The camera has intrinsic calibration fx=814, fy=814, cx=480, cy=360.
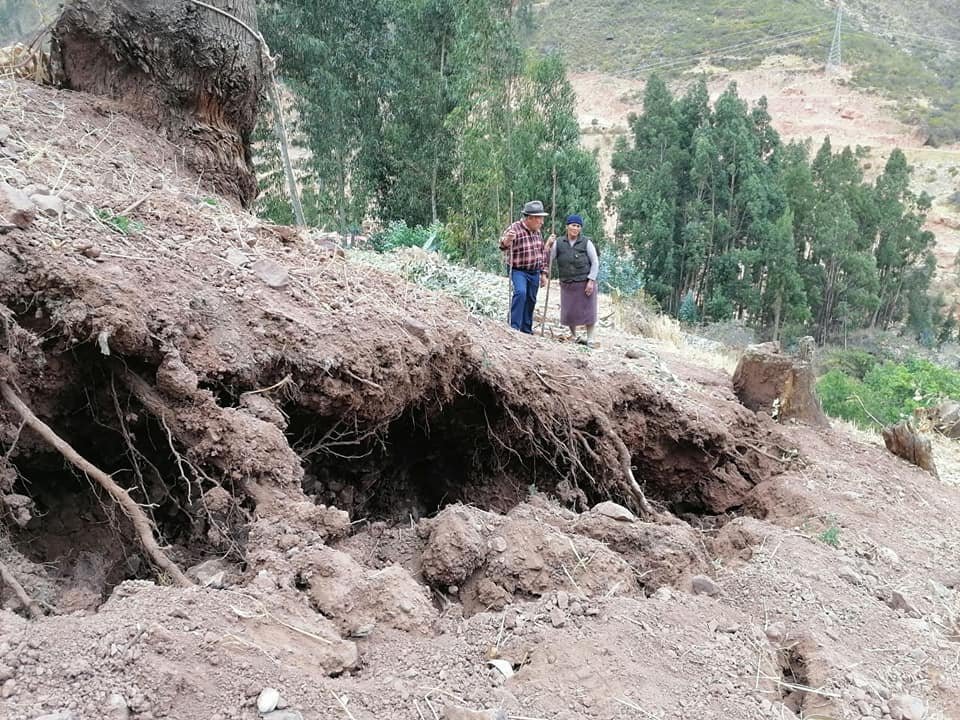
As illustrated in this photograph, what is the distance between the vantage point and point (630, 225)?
24172 mm

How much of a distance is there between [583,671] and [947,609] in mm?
2351

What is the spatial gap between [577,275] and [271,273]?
3.98 metres

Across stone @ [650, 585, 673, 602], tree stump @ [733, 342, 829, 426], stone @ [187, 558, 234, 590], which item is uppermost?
stone @ [187, 558, 234, 590]

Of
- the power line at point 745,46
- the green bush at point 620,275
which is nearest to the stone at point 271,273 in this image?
the green bush at point 620,275

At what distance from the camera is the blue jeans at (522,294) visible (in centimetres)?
657

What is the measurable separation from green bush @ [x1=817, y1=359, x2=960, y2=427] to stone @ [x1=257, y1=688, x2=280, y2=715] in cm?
759

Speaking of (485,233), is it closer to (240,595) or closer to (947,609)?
(947,609)

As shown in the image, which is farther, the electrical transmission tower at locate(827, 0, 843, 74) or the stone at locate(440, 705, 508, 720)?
the electrical transmission tower at locate(827, 0, 843, 74)

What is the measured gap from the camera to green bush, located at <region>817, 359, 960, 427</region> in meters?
9.57

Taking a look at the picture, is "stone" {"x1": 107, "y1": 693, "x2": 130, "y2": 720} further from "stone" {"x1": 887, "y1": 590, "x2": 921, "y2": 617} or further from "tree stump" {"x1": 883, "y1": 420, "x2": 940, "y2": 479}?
"tree stump" {"x1": 883, "y1": 420, "x2": 940, "y2": 479}

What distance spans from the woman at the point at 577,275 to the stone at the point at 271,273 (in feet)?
12.4

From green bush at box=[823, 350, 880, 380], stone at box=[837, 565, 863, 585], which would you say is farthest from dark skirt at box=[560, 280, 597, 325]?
green bush at box=[823, 350, 880, 380]

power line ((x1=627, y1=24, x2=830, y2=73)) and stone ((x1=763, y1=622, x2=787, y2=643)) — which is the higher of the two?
power line ((x1=627, y1=24, x2=830, y2=73))

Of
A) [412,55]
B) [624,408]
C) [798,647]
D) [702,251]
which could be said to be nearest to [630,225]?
[702,251]
